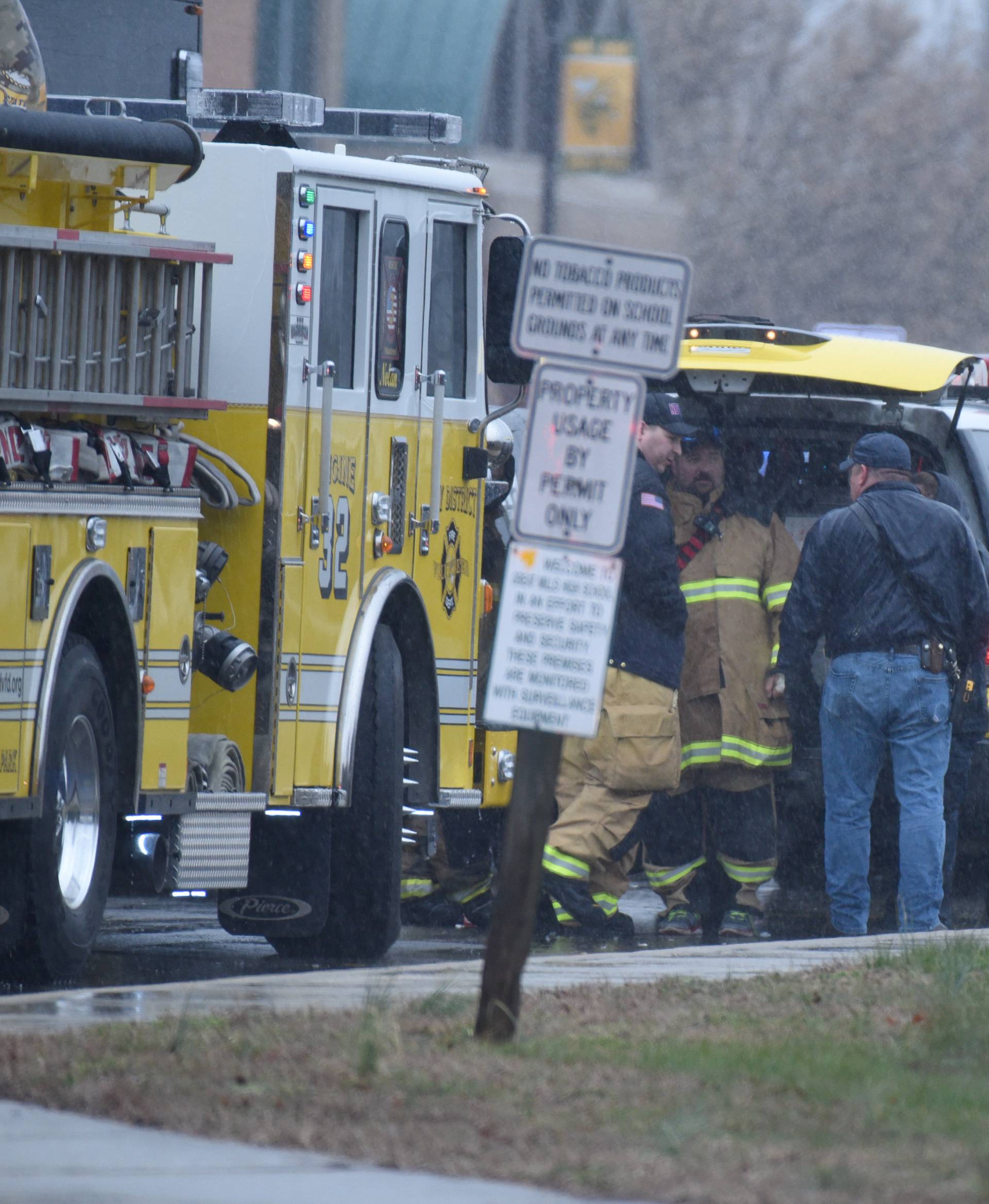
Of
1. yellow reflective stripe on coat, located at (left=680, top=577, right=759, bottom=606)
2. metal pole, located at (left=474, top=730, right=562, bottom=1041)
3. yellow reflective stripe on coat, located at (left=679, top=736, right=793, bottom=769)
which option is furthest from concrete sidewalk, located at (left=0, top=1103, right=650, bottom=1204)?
yellow reflective stripe on coat, located at (left=680, top=577, right=759, bottom=606)

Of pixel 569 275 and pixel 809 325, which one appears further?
pixel 809 325

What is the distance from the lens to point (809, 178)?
44938 millimetres

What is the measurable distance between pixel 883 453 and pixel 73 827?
369cm

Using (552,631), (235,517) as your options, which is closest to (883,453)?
(235,517)

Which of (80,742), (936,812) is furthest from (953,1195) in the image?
(936,812)

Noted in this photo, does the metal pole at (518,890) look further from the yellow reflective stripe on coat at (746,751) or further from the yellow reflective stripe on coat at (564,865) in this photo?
the yellow reflective stripe on coat at (746,751)

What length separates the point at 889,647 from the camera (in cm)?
992

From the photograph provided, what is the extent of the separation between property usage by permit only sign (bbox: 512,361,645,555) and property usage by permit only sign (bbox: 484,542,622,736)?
6cm

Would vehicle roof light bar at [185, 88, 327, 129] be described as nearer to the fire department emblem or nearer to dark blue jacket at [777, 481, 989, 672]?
the fire department emblem

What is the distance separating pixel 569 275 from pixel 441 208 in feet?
10.8

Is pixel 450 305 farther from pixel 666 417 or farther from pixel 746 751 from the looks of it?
pixel 746 751

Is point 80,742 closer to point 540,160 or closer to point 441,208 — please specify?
point 441,208

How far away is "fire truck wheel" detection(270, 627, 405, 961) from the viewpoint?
886cm

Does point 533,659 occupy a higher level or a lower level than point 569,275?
lower
